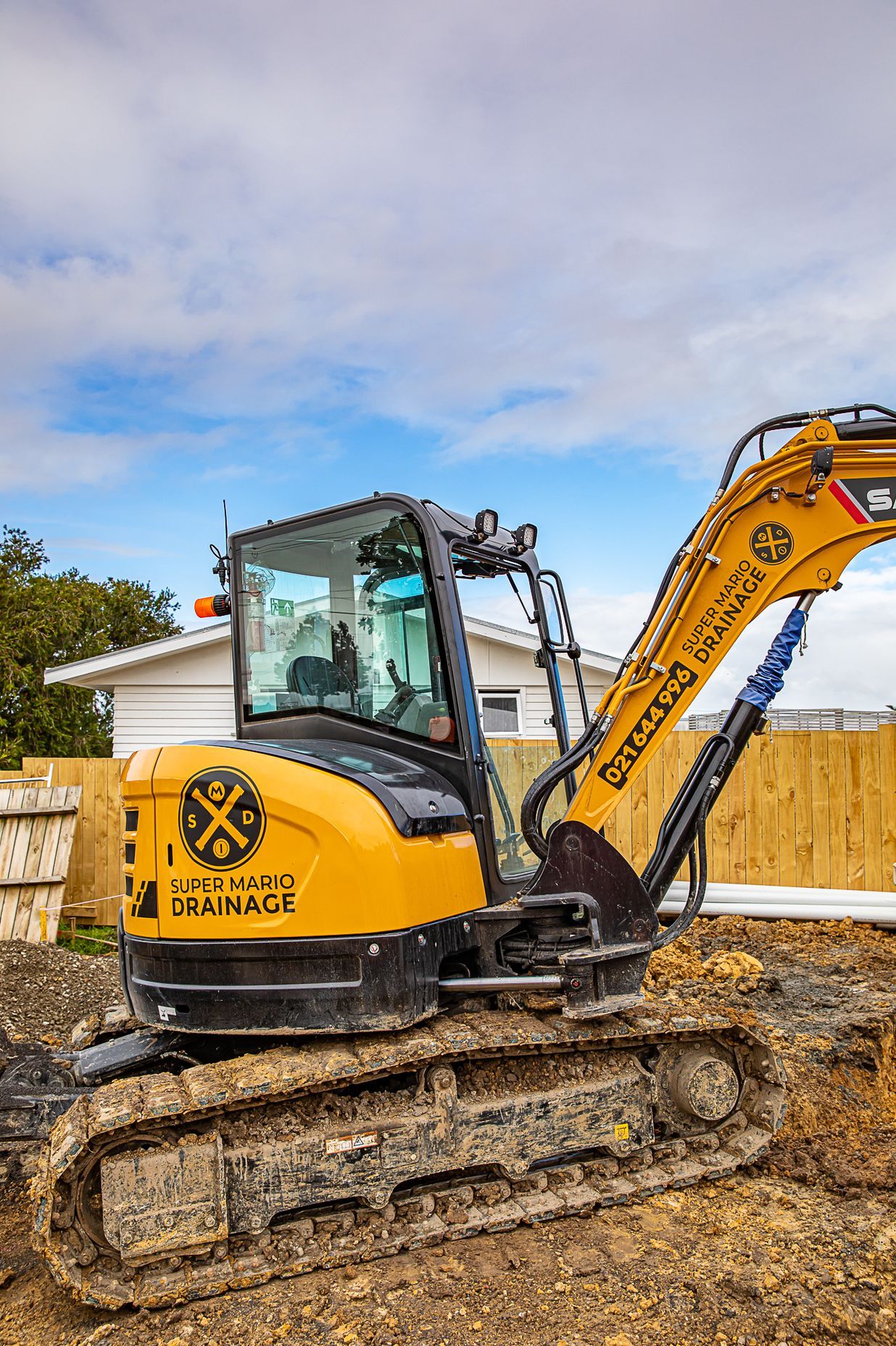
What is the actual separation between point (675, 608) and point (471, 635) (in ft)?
3.87

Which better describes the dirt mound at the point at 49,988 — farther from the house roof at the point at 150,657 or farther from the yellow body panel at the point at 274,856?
the house roof at the point at 150,657

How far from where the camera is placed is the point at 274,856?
3.88 metres

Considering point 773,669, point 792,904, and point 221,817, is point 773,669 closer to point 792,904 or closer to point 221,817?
point 221,817

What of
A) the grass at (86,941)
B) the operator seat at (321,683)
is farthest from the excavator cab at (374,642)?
the grass at (86,941)

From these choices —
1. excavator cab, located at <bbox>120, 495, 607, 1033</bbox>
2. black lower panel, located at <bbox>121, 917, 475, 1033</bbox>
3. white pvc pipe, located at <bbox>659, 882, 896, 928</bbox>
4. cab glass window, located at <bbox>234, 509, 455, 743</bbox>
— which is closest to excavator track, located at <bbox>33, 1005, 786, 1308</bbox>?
black lower panel, located at <bbox>121, 917, 475, 1033</bbox>

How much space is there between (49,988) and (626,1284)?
6466mm

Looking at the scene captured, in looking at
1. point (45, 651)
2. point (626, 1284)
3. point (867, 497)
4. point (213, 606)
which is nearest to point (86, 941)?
Answer: point (213, 606)

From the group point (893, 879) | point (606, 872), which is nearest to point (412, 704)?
point (606, 872)

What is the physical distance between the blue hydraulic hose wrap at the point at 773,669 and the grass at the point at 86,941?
27.6ft

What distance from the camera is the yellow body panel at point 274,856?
3801 millimetres

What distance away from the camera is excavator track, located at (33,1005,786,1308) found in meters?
3.55

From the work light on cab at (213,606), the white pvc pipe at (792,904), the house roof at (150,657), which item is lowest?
the white pvc pipe at (792,904)

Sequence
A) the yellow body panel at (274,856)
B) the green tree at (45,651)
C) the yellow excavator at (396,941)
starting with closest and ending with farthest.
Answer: the yellow excavator at (396,941), the yellow body panel at (274,856), the green tree at (45,651)

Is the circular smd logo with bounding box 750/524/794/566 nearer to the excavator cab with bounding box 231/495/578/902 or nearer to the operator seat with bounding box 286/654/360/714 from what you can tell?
the excavator cab with bounding box 231/495/578/902
